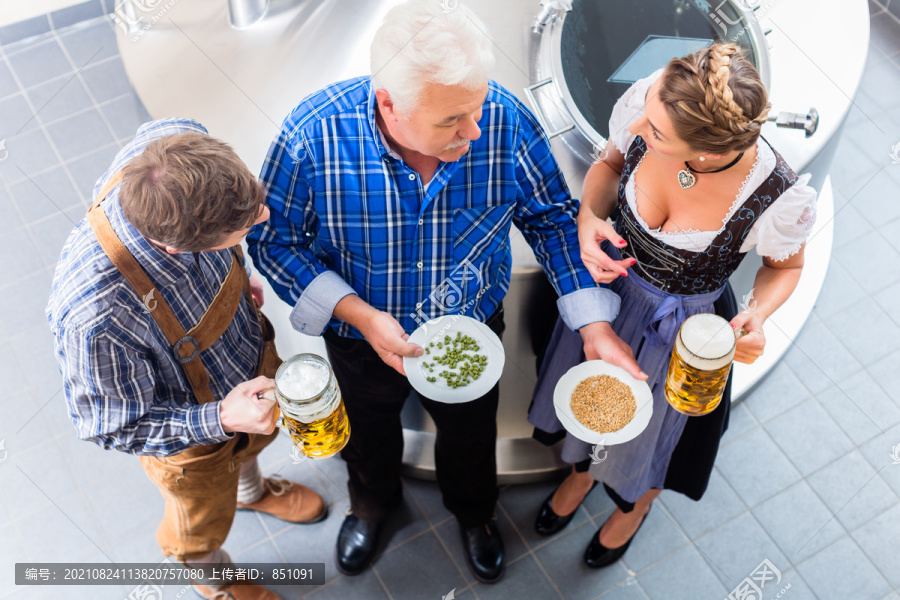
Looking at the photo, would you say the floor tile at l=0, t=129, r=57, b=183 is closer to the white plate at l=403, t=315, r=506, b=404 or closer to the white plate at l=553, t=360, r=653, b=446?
the white plate at l=403, t=315, r=506, b=404

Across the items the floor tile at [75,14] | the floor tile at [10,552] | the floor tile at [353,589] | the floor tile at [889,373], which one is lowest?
the floor tile at [10,552]

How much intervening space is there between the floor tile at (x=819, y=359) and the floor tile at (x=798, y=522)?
14.8 inches

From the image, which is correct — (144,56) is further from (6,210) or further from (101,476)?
(101,476)

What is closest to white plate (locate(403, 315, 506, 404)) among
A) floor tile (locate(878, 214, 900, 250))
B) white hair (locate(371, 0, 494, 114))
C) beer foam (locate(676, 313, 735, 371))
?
beer foam (locate(676, 313, 735, 371))

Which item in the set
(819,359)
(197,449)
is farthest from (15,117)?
(819,359)

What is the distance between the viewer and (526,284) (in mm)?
2008

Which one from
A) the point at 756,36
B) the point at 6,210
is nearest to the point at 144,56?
the point at 6,210

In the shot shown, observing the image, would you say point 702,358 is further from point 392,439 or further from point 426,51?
point 392,439

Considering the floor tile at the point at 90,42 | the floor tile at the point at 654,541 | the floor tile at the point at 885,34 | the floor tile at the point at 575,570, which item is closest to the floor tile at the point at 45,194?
the floor tile at the point at 90,42

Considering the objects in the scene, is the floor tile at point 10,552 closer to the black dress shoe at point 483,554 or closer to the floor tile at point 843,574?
the black dress shoe at point 483,554

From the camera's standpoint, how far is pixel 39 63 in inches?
130

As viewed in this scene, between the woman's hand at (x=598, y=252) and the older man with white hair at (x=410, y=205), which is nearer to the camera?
the older man with white hair at (x=410, y=205)

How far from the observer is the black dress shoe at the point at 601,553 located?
2.29 meters

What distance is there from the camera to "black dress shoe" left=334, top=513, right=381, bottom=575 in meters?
2.28
